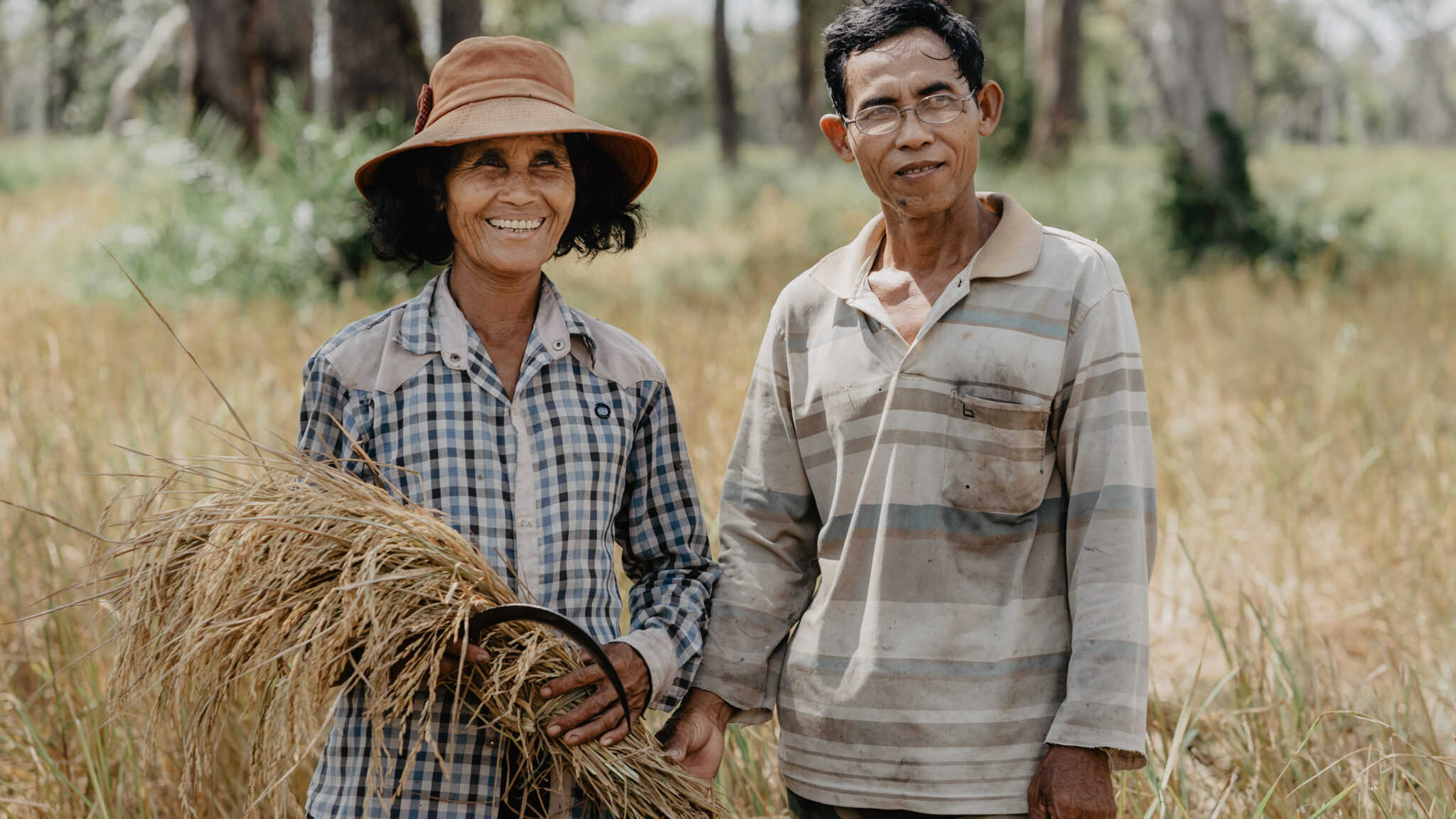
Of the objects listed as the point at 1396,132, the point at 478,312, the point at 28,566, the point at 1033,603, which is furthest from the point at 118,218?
the point at 1396,132

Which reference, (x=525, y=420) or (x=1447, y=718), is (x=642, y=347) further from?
(x=1447, y=718)

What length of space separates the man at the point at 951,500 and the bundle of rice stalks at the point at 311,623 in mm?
354

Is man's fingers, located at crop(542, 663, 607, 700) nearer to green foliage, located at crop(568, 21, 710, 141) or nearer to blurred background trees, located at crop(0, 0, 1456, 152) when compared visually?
blurred background trees, located at crop(0, 0, 1456, 152)

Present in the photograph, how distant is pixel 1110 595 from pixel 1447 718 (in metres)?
1.84

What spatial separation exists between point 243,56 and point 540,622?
36.6 ft

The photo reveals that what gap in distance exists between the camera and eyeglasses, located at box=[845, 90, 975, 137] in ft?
6.21

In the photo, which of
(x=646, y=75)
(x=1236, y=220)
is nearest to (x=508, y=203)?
(x=1236, y=220)

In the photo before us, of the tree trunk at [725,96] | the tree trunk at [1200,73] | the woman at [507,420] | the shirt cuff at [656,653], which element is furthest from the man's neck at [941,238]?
the tree trunk at [725,96]

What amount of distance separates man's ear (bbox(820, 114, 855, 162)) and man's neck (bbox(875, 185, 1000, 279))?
0.41 feet

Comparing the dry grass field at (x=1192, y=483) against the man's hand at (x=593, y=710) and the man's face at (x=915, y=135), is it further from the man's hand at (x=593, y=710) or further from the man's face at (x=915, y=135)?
the man's face at (x=915, y=135)

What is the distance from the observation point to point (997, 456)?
1.79 m

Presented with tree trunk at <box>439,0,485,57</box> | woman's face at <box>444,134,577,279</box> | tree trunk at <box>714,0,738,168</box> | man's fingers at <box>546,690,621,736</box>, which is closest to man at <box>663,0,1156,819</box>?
man's fingers at <box>546,690,621,736</box>

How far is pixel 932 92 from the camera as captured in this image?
74.9 inches

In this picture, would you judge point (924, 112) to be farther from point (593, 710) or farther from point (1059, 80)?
point (1059, 80)
